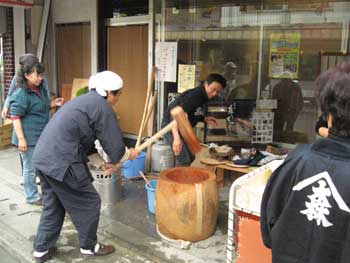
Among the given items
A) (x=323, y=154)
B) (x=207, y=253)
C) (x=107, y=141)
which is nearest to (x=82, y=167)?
(x=107, y=141)

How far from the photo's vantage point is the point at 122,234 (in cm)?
433

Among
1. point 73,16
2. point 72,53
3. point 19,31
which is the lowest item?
point 72,53

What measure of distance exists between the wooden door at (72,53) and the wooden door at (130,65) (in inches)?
21.8

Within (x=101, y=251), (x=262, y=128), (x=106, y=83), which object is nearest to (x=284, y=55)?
(x=262, y=128)

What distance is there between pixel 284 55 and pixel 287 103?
0.71m

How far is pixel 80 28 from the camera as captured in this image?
7.77 m

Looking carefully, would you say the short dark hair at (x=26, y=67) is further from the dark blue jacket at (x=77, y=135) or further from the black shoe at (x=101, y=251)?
the black shoe at (x=101, y=251)

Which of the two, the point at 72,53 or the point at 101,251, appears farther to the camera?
the point at 72,53

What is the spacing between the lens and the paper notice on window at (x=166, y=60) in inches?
252

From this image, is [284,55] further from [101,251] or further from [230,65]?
[101,251]

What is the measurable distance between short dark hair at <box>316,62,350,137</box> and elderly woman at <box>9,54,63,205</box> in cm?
363

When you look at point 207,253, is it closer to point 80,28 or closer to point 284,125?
point 284,125

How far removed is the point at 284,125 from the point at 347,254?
177 inches

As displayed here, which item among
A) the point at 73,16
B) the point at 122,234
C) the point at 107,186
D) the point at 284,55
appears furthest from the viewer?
the point at 73,16
